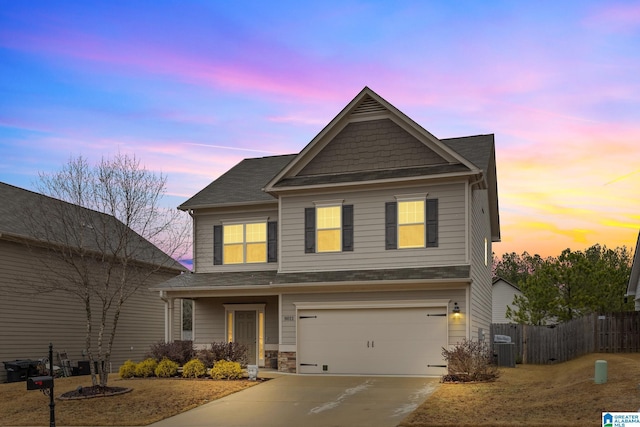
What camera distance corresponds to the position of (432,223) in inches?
890

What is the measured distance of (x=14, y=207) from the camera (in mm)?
26766

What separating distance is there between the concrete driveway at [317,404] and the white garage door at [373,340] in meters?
1.22

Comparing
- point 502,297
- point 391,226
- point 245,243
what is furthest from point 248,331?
point 502,297

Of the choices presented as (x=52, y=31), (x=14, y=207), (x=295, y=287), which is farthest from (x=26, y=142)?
(x=295, y=287)

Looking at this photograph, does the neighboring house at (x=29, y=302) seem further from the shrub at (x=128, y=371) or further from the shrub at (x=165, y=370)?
the shrub at (x=165, y=370)

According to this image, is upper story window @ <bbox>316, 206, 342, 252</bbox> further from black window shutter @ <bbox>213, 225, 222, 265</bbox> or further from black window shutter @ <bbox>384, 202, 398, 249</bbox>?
black window shutter @ <bbox>213, 225, 222, 265</bbox>

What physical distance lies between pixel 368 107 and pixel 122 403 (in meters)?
12.9

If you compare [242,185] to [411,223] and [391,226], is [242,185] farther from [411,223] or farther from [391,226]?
[411,223]

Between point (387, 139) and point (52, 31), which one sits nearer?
point (52, 31)

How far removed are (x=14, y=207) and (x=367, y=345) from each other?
14.9 m

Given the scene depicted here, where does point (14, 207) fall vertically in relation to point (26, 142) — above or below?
below

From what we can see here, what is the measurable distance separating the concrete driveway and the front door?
205 inches

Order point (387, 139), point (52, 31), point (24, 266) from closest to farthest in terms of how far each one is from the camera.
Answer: point (52, 31) → point (387, 139) → point (24, 266)

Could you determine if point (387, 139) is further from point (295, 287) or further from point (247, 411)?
point (247, 411)
